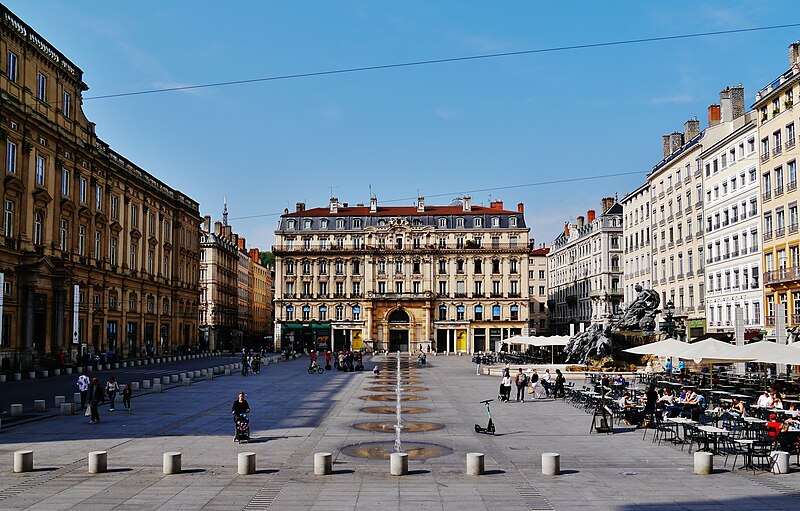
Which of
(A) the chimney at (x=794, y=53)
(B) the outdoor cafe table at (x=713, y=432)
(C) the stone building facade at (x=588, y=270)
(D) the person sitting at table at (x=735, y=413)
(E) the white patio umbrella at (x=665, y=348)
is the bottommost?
(B) the outdoor cafe table at (x=713, y=432)

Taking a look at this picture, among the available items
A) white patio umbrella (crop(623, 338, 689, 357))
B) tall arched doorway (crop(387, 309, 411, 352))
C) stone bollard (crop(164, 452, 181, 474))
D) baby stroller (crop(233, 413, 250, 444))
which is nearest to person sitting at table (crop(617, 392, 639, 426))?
white patio umbrella (crop(623, 338, 689, 357))

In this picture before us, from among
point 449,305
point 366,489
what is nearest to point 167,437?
point 366,489

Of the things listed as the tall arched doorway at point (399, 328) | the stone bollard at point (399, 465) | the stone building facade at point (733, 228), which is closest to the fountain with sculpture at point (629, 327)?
the stone building facade at point (733, 228)

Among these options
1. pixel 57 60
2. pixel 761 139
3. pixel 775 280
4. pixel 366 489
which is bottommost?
pixel 366 489

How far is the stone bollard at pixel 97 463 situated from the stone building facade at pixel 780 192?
137 feet

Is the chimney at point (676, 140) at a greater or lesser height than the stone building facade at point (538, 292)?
greater

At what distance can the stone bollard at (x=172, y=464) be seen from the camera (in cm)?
1691

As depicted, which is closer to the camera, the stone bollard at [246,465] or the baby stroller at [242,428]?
the stone bollard at [246,465]

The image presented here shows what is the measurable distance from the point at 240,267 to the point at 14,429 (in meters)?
108

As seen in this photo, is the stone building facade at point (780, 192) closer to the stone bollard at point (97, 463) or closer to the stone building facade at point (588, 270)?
the stone building facade at point (588, 270)

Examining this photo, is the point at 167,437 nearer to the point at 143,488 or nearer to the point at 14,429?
the point at 14,429

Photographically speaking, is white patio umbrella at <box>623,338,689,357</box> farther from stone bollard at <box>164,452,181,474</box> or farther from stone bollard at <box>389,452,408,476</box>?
stone bollard at <box>164,452,181,474</box>

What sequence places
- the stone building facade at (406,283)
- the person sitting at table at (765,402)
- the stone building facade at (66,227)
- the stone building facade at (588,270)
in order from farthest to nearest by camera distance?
the stone building facade at (406,283)
the stone building facade at (588,270)
the stone building facade at (66,227)
the person sitting at table at (765,402)

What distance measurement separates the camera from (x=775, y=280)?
2009 inches
